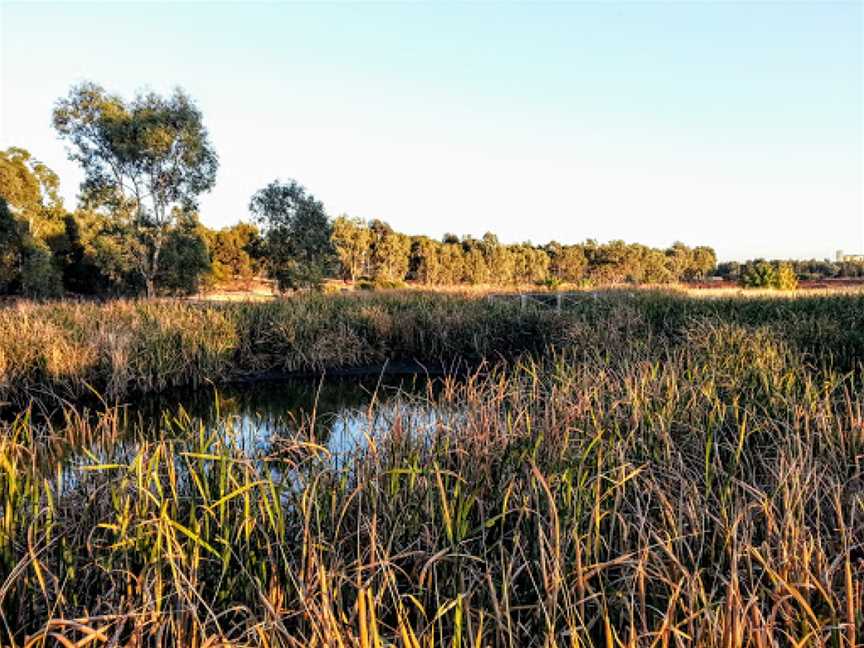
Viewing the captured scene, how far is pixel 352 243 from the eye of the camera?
4059 centimetres

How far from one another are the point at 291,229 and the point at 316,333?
54.4 ft

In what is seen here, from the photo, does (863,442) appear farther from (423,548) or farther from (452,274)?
(452,274)

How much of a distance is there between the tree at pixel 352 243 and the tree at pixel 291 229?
1195 centimetres

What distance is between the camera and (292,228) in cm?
2656

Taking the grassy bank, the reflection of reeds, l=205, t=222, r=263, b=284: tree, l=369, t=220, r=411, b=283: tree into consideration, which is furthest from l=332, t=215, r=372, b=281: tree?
the reflection of reeds

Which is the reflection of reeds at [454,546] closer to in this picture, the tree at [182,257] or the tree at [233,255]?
the tree at [182,257]

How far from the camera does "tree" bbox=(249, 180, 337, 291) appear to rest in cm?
2645

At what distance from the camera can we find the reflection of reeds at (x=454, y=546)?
176 centimetres

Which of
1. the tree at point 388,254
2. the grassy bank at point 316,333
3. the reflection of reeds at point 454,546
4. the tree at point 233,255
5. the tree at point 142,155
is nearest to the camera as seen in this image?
the reflection of reeds at point 454,546

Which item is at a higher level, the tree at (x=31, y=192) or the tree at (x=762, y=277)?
the tree at (x=31, y=192)

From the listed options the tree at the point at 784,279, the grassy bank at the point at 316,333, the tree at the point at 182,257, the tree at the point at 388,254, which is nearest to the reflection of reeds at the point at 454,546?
the grassy bank at the point at 316,333

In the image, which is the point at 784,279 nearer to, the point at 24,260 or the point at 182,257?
the point at 182,257

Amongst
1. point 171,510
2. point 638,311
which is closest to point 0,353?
point 171,510

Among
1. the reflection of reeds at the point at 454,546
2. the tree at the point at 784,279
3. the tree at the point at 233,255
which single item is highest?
the tree at the point at 233,255
